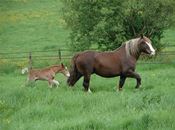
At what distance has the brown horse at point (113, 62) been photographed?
19719mm

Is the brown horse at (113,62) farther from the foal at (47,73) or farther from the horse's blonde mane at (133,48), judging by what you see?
the foal at (47,73)

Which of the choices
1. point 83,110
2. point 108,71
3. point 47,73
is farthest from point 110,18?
point 83,110

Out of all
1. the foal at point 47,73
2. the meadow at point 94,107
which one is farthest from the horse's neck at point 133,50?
the foal at point 47,73

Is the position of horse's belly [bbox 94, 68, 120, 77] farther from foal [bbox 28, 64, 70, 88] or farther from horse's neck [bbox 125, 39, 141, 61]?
foal [bbox 28, 64, 70, 88]

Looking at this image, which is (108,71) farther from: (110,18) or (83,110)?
(110,18)

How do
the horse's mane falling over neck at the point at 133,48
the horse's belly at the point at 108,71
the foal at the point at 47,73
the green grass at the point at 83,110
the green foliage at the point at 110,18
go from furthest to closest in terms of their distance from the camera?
1. the green foliage at the point at 110,18
2. the foal at the point at 47,73
3. the horse's mane falling over neck at the point at 133,48
4. the horse's belly at the point at 108,71
5. the green grass at the point at 83,110

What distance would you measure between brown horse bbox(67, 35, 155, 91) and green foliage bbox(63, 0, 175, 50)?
14.6 metres

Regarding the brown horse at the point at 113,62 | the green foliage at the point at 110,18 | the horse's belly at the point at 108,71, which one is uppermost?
the brown horse at the point at 113,62

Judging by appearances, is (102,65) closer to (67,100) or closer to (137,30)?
(67,100)

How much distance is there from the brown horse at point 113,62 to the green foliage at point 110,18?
576 inches

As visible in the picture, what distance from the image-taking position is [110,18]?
35219mm

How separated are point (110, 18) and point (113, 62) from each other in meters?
15.7

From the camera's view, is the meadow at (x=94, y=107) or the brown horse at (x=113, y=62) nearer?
the meadow at (x=94, y=107)

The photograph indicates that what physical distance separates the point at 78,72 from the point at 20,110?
5460 mm
